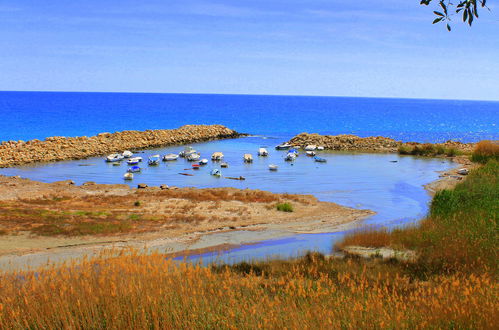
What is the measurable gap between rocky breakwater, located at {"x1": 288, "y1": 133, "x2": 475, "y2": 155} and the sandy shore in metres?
37.9

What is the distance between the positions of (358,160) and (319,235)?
3918 cm

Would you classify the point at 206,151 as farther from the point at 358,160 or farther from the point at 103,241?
the point at 103,241

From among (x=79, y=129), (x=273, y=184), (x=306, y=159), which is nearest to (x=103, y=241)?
(x=273, y=184)

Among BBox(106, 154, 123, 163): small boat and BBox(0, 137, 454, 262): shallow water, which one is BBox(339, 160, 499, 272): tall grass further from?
BBox(106, 154, 123, 163): small boat

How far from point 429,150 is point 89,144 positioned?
49824mm

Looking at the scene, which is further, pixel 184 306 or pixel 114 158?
pixel 114 158

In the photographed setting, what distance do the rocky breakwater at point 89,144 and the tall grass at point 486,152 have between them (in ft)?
155

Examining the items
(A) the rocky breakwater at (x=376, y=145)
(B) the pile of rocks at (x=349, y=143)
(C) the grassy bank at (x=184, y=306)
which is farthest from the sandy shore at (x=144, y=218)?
(B) the pile of rocks at (x=349, y=143)

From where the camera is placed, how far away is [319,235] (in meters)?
23.6

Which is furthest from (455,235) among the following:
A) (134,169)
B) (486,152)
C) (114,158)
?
(114,158)

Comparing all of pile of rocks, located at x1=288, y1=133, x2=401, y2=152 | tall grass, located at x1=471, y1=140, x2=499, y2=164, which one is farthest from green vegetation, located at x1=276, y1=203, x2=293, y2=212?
pile of rocks, located at x1=288, y1=133, x2=401, y2=152

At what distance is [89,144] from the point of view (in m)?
67.3

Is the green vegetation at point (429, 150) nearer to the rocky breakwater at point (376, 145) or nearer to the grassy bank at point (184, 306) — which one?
the rocky breakwater at point (376, 145)

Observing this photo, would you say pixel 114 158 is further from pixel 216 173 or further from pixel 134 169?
pixel 216 173
